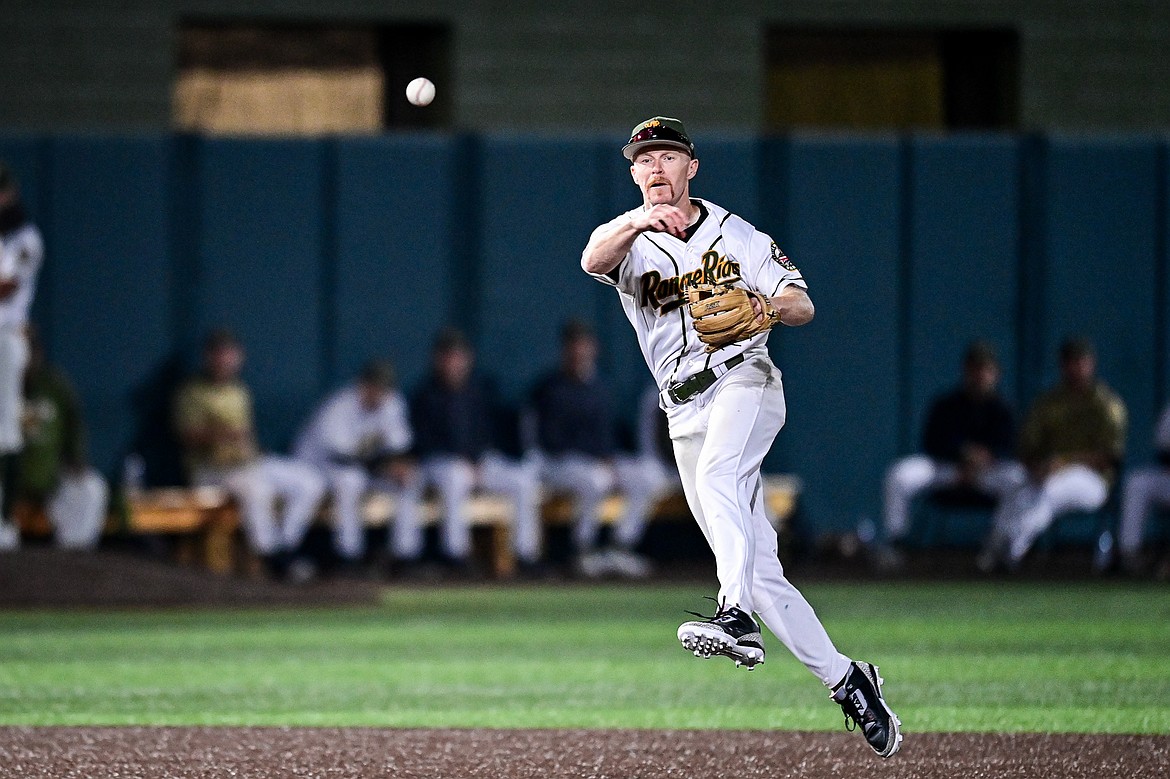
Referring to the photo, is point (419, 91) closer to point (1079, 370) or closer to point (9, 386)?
point (9, 386)

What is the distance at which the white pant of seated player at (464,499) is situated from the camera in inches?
502

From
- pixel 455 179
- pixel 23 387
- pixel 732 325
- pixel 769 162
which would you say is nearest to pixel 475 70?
pixel 455 179

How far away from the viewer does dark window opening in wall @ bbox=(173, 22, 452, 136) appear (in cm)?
1536

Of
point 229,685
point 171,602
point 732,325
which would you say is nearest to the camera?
point 732,325

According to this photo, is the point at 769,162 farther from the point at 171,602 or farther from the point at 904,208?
the point at 171,602

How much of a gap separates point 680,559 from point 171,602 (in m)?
4.80

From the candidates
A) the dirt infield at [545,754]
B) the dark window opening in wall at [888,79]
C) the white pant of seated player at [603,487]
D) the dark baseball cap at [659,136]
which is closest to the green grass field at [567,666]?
the dirt infield at [545,754]

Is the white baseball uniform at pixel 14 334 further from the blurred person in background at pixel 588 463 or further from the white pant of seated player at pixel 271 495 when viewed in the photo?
the blurred person in background at pixel 588 463

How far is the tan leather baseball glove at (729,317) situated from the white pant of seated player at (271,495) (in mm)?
7903

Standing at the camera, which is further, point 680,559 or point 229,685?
point 680,559

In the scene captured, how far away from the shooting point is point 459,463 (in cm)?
1286

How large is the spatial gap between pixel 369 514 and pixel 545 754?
7641 mm

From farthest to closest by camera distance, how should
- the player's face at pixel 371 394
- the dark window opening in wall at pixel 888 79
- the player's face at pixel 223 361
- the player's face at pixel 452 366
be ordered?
the dark window opening in wall at pixel 888 79, the player's face at pixel 452 366, the player's face at pixel 371 394, the player's face at pixel 223 361

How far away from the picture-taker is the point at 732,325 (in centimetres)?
491
